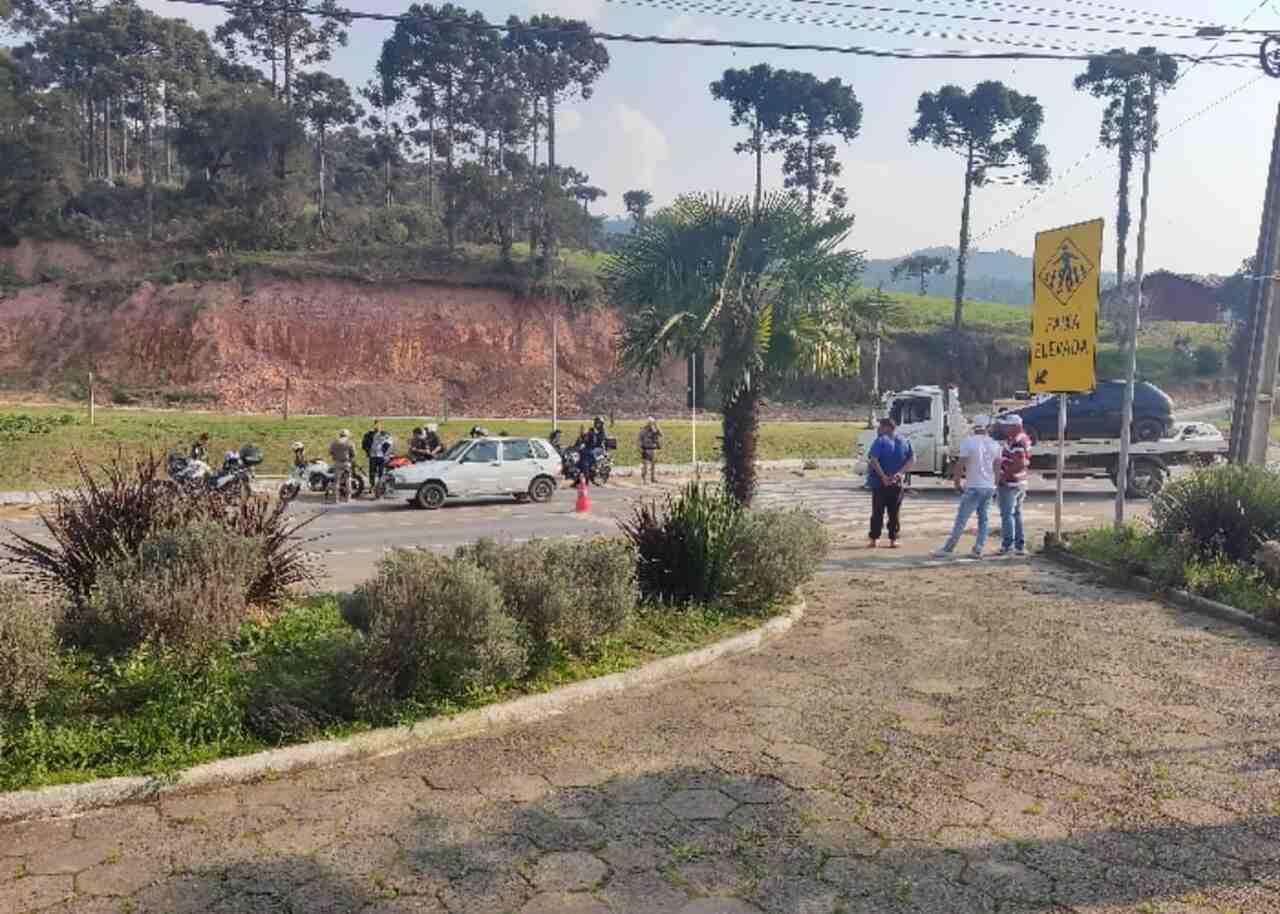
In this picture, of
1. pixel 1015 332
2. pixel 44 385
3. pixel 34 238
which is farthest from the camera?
pixel 1015 332

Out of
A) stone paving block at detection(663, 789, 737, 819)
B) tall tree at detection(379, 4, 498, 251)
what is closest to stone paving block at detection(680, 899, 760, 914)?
stone paving block at detection(663, 789, 737, 819)

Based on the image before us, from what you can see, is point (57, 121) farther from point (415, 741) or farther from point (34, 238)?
point (415, 741)

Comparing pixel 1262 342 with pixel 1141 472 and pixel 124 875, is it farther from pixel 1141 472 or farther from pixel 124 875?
pixel 124 875

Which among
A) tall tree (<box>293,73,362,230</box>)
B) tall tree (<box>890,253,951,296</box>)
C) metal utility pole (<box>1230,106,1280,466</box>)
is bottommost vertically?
metal utility pole (<box>1230,106,1280,466</box>)

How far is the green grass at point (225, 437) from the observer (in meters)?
23.4

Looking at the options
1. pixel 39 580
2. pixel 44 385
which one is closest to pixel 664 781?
pixel 39 580

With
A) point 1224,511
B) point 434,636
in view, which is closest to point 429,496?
point 1224,511

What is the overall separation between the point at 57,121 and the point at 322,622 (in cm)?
5491

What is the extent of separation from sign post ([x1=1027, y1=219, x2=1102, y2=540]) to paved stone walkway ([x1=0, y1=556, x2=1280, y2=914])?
5570 millimetres

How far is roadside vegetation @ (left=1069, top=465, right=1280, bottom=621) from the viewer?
29.3 ft

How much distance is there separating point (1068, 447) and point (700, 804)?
18.8 metres

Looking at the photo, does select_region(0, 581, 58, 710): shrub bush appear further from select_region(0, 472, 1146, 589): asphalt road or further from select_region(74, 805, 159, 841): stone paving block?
select_region(0, 472, 1146, 589): asphalt road

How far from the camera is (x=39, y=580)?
6574mm

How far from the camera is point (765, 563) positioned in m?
8.16
